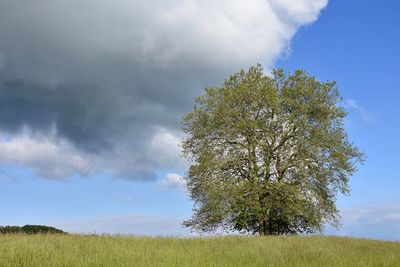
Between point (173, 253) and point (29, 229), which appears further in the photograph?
point (29, 229)

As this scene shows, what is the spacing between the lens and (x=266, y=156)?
114 feet

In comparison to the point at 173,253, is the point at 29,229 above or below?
above

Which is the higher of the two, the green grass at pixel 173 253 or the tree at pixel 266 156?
the tree at pixel 266 156

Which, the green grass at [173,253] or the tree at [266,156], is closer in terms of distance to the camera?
the green grass at [173,253]

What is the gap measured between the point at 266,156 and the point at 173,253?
1787 cm

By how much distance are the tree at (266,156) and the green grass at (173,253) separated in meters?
8.92

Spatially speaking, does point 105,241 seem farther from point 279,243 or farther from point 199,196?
point 199,196

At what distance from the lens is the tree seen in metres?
34.0

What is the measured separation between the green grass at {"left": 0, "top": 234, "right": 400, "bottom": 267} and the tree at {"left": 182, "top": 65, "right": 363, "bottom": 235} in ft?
29.3

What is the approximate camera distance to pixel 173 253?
60.2 ft

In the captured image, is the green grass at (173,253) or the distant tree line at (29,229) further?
the distant tree line at (29,229)

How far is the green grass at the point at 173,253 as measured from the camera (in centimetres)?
1617

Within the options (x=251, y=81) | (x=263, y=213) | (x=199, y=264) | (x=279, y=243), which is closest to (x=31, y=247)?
(x=199, y=264)

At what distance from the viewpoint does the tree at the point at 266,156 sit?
34.0 m
